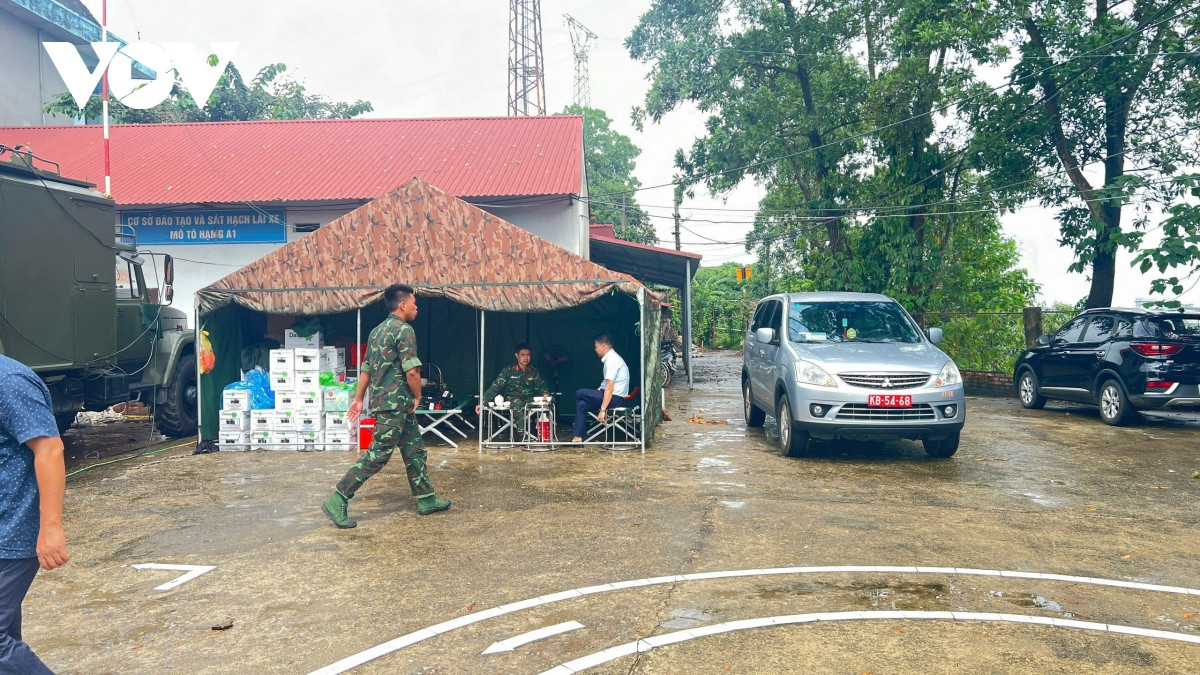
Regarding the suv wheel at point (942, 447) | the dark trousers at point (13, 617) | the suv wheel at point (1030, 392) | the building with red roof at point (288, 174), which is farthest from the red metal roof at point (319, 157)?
the dark trousers at point (13, 617)

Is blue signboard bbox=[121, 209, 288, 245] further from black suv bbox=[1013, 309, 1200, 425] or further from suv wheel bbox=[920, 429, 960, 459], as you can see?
black suv bbox=[1013, 309, 1200, 425]

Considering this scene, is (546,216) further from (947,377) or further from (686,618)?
(686,618)

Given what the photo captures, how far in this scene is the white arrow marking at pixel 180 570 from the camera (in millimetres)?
5211

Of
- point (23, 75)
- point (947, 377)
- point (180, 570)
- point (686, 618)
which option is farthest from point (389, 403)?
point (23, 75)

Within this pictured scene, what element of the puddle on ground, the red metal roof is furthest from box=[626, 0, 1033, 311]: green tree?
the puddle on ground

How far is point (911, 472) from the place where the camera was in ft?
28.6

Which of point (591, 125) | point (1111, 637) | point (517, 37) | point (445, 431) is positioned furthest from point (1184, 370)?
point (591, 125)

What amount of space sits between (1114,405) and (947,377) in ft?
16.1

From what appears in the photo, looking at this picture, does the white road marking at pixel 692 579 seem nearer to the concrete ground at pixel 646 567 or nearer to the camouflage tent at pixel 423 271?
the concrete ground at pixel 646 567

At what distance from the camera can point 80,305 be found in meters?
9.09

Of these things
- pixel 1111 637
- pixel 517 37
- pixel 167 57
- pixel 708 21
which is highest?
pixel 517 37

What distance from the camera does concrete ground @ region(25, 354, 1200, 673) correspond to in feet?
13.4

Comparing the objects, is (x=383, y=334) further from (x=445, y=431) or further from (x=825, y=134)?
(x=825, y=134)

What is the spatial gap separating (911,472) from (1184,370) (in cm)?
510
